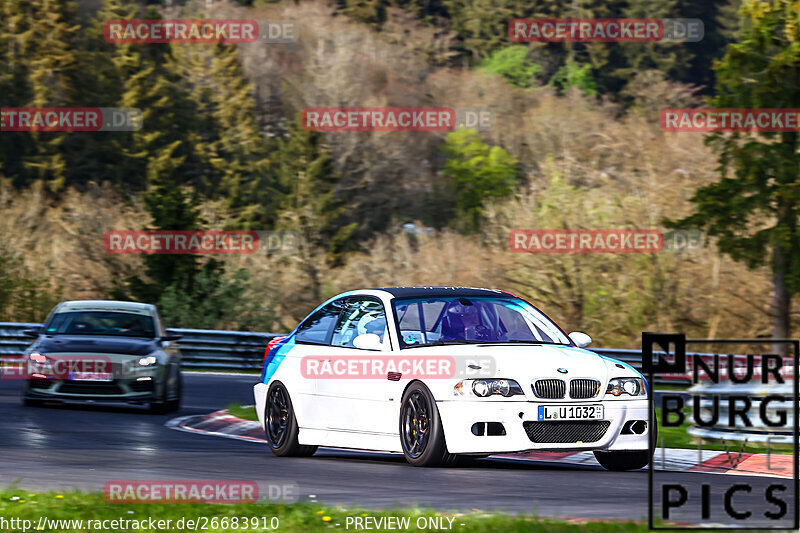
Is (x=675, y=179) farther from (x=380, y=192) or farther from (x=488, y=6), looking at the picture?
(x=488, y=6)

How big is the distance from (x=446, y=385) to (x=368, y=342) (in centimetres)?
108

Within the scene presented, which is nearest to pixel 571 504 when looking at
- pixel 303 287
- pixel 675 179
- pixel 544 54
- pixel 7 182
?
pixel 675 179

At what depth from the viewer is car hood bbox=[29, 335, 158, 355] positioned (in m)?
18.1

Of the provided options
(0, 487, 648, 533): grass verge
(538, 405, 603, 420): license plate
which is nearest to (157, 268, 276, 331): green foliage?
(538, 405, 603, 420): license plate

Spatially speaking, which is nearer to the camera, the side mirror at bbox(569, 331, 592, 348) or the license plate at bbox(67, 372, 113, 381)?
the side mirror at bbox(569, 331, 592, 348)

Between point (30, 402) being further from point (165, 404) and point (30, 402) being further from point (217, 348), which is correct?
point (217, 348)

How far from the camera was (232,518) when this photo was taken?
27.2ft

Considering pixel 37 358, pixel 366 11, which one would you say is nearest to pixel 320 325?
pixel 37 358

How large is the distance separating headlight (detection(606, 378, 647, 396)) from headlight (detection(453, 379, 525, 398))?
789mm

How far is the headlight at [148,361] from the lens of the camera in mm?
18141

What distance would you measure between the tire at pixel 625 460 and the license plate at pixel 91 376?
7.65 metres

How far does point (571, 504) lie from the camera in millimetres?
9562

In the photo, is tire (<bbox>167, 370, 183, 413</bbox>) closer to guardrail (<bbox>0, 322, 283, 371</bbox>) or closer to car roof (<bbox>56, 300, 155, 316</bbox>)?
car roof (<bbox>56, 300, 155, 316</bbox>)

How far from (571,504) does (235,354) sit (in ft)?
77.5
